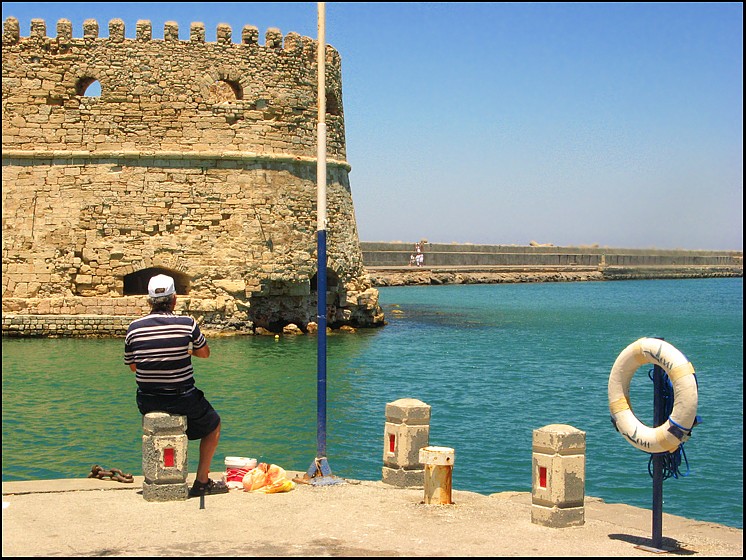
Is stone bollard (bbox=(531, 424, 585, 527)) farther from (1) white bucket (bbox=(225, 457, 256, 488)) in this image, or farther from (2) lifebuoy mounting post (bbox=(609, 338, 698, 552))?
(1) white bucket (bbox=(225, 457, 256, 488))

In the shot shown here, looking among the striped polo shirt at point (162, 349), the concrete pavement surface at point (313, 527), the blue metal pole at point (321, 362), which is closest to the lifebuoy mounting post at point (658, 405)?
the concrete pavement surface at point (313, 527)

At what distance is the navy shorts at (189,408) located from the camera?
771 centimetres

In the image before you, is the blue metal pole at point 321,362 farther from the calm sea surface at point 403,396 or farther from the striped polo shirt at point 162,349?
the calm sea surface at point 403,396

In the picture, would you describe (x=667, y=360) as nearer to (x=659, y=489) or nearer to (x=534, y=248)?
(x=659, y=489)

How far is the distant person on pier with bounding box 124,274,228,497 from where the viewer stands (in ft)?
24.7

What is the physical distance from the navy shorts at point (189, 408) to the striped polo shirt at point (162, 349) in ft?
0.32

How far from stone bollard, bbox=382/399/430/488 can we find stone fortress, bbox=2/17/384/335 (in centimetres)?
1420

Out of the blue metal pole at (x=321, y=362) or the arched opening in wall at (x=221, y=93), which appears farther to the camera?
the arched opening in wall at (x=221, y=93)

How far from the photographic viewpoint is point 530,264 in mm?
64250

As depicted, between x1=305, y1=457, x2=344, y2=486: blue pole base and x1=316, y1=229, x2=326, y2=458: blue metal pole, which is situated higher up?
x1=316, y1=229, x2=326, y2=458: blue metal pole

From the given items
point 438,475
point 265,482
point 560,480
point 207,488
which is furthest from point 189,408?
point 560,480

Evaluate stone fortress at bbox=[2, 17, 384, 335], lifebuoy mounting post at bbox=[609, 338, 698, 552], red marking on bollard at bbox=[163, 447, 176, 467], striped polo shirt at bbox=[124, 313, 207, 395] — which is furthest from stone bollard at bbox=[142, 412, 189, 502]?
stone fortress at bbox=[2, 17, 384, 335]

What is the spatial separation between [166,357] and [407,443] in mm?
2248

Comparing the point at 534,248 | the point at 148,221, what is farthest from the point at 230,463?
the point at 534,248
